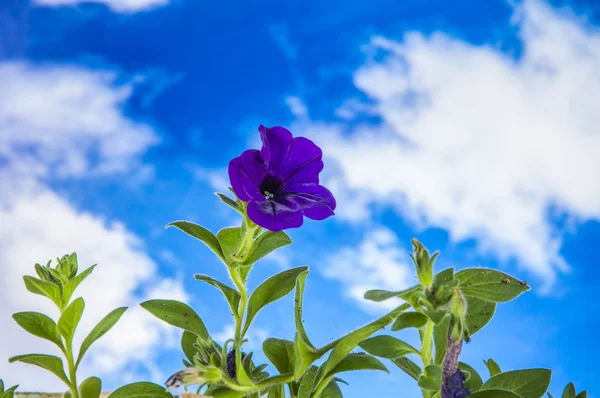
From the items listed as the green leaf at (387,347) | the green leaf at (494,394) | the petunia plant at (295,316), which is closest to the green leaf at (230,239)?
the petunia plant at (295,316)

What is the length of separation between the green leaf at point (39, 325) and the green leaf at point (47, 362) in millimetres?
27

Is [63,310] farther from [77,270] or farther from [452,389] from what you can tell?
[452,389]

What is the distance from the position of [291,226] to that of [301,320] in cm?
11

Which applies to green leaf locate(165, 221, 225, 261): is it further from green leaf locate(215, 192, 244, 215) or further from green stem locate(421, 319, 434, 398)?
green stem locate(421, 319, 434, 398)

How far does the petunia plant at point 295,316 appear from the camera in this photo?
650 mm

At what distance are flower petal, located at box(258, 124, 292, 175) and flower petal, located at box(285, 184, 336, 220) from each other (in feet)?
0.15

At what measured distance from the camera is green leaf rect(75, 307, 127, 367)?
870mm

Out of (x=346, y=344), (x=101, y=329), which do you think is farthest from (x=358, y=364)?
(x=101, y=329)

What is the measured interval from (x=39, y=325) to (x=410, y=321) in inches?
20.1

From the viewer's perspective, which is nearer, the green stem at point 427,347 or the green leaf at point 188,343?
the green stem at point 427,347

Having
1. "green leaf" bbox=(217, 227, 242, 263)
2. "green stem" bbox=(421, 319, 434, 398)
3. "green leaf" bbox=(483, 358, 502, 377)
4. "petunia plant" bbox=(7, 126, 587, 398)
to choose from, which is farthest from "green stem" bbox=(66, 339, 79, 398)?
"green leaf" bbox=(483, 358, 502, 377)

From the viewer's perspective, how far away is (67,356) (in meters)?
0.89

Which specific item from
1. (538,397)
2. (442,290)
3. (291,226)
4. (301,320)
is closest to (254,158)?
(291,226)

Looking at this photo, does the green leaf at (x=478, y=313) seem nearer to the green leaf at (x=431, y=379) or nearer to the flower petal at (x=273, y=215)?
the green leaf at (x=431, y=379)
